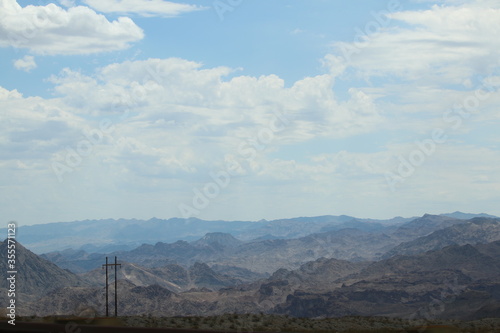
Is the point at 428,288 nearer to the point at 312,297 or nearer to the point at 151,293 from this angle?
the point at 312,297

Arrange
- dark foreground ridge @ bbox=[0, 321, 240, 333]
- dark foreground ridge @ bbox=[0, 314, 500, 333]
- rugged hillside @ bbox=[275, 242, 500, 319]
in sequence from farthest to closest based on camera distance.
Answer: rugged hillside @ bbox=[275, 242, 500, 319] → dark foreground ridge @ bbox=[0, 314, 500, 333] → dark foreground ridge @ bbox=[0, 321, 240, 333]

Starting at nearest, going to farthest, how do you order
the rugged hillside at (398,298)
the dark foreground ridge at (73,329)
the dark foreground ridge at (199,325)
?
the dark foreground ridge at (73,329) → the dark foreground ridge at (199,325) → the rugged hillside at (398,298)

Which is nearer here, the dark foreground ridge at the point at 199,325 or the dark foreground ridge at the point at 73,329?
the dark foreground ridge at the point at 73,329

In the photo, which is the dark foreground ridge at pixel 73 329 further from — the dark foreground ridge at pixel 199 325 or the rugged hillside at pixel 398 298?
the rugged hillside at pixel 398 298

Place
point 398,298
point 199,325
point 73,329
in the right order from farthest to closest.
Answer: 1. point 398,298
2. point 199,325
3. point 73,329

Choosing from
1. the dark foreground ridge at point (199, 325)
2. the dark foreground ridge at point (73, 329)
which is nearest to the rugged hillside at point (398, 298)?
the dark foreground ridge at point (199, 325)

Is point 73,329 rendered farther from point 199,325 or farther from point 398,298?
point 398,298

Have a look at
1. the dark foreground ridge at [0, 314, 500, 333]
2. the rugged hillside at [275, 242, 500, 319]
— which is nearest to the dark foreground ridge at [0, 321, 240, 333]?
the dark foreground ridge at [0, 314, 500, 333]

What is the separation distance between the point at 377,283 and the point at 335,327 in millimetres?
168792

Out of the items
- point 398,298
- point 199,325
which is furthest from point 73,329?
point 398,298

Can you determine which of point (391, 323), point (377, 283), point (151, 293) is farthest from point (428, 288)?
point (391, 323)

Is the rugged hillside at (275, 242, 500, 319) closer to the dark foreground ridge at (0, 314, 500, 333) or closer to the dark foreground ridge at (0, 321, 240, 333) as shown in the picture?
the dark foreground ridge at (0, 314, 500, 333)

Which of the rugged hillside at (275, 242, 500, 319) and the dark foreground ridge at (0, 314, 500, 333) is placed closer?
the dark foreground ridge at (0, 314, 500, 333)

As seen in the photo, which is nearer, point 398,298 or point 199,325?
point 199,325
